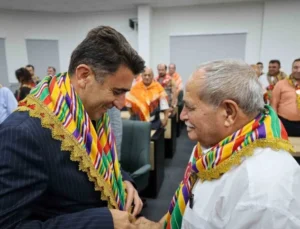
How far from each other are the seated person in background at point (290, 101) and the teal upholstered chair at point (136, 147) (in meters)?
1.70

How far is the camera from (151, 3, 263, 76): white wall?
18.5ft

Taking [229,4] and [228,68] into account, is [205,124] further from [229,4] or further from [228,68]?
[229,4]

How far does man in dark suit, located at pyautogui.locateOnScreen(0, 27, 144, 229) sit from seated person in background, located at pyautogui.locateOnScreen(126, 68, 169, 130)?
2.25m

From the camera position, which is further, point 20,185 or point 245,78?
point 245,78

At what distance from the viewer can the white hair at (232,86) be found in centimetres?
71

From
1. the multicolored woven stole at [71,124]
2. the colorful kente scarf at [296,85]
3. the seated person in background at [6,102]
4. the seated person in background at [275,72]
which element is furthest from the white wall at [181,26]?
the multicolored woven stole at [71,124]

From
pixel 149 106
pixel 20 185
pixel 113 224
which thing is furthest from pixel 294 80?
pixel 20 185

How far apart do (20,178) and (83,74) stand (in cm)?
37

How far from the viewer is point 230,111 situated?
28.9 inches

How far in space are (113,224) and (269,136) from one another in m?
0.55

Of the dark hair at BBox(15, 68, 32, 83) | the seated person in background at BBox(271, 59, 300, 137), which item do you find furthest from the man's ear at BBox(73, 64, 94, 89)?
the dark hair at BBox(15, 68, 32, 83)

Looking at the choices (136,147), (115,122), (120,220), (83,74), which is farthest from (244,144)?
(136,147)

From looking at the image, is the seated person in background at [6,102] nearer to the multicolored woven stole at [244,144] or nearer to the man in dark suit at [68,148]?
the man in dark suit at [68,148]

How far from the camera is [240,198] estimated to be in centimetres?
67
